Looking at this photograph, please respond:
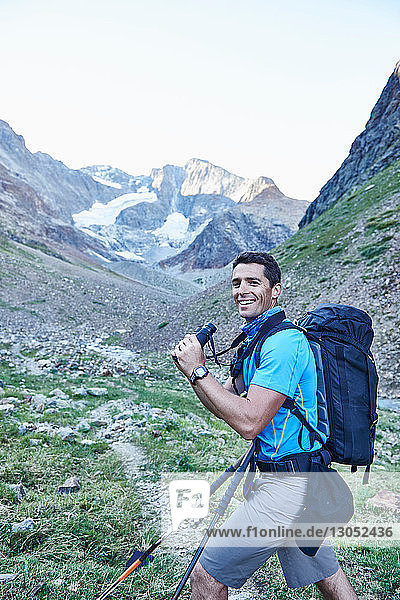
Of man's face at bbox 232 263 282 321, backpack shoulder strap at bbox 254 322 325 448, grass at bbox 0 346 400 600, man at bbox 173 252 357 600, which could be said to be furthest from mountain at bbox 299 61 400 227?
man at bbox 173 252 357 600

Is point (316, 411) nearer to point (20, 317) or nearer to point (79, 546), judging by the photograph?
point (79, 546)

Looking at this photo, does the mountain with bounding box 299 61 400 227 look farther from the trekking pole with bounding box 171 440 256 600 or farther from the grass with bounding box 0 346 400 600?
the trekking pole with bounding box 171 440 256 600

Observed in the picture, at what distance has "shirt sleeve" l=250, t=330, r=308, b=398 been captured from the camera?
8.81ft

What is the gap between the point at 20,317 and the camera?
32.1 metres

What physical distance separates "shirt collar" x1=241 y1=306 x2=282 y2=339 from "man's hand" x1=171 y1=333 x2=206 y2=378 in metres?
0.53

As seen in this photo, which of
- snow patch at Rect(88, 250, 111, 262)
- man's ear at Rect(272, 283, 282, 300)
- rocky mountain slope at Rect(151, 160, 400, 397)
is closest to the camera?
man's ear at Rect(272, 283, 282, 300)

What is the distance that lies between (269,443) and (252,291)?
131cm

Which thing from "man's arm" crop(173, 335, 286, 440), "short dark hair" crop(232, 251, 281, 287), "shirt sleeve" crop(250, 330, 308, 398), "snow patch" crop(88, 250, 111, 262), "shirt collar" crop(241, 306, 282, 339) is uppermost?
"short dark hair" crop(232, 251, 281, 287)

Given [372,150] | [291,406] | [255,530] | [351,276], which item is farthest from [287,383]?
Answer: [372,150]

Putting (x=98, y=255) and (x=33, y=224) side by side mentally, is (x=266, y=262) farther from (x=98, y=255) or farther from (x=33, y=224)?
(x=98, y=255)

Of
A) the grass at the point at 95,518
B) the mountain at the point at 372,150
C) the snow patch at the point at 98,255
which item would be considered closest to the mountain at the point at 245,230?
the snow patch at the point at 98,255

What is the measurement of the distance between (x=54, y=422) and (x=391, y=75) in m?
63.1

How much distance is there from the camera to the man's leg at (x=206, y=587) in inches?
107

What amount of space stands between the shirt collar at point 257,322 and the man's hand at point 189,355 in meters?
0.53
